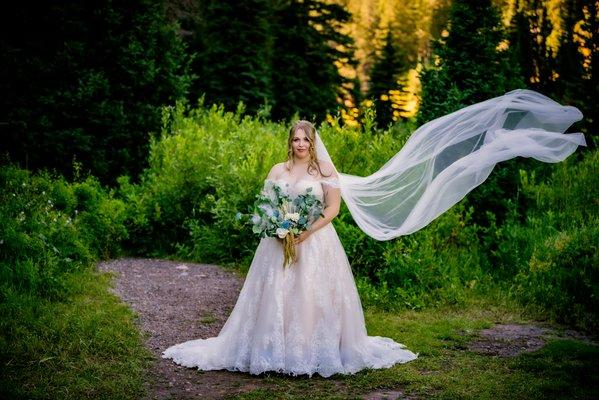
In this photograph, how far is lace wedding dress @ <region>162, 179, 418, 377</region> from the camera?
5457 mm

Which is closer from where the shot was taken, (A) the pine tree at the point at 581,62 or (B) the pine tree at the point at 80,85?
(B) the pine tree at the point at 80,85

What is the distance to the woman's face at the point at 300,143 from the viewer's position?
19.2ft

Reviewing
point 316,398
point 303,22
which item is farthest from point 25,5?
point 303,22

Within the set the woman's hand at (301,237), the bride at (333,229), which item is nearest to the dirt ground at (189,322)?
the bride at (333,229)

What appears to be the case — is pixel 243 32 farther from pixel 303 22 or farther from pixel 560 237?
pixel 560 237

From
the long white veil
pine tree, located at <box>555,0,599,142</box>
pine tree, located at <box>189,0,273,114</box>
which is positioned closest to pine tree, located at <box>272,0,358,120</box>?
pine tree, located at <box>189,0,273,114</box>

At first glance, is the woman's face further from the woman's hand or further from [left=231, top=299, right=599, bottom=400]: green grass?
[left=231, top=299, right=599, bottom=400]: green grass

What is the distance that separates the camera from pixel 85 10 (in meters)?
12.0

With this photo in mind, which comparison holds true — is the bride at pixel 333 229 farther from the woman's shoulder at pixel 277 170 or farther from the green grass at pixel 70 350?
the green grass at pixel 70 350

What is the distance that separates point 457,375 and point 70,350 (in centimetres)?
364

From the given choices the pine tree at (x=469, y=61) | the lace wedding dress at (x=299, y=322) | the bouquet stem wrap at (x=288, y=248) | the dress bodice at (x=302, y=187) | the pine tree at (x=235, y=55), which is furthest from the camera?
the pine tree at (x=235, y=55)

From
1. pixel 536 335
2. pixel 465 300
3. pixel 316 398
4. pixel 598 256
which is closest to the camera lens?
pixel 316 398

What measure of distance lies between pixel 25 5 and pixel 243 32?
47.6ft

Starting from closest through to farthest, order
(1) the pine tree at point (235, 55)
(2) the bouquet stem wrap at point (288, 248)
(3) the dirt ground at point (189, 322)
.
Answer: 1. (3) the dirt ground at point (189, 322)
2. (2) the bouquet stem wrap at point (288, 248)
3. (1) the pine tree at point (235, 55)
